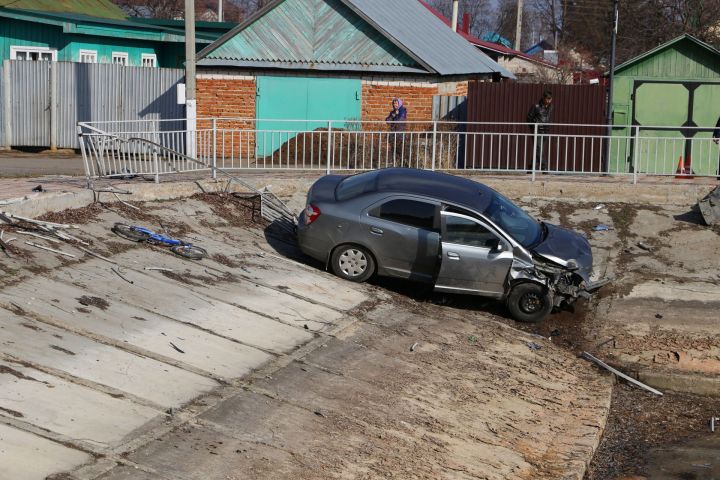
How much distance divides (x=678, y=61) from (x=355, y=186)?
999cm

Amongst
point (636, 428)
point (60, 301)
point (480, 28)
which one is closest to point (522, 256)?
point (636, 428)

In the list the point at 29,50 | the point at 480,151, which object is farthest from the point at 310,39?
the point at 29,50

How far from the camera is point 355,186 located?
587 inches

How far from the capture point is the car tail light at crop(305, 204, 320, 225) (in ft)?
47.9

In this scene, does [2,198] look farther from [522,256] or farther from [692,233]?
[692,233]

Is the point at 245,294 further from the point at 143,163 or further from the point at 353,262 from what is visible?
the point at 143,163

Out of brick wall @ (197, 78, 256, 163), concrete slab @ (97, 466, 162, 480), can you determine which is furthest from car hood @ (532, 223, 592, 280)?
brick wall @ (197, 78, 256, 163)

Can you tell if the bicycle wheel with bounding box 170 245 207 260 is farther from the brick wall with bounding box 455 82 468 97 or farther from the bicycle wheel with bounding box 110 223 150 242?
the brick wall with bounding box 455 82 468 97

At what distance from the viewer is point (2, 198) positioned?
46.1 ft

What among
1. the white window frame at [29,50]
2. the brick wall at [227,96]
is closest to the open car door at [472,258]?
the brick wall at [227,96]

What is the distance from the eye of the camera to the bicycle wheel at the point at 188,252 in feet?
44.0

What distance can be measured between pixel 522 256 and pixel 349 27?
40.0 feet

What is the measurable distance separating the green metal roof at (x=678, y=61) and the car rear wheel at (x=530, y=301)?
9416 millimetres

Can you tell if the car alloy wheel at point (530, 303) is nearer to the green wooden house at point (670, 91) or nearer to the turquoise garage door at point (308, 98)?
the green wooden house at point (670, 91)
